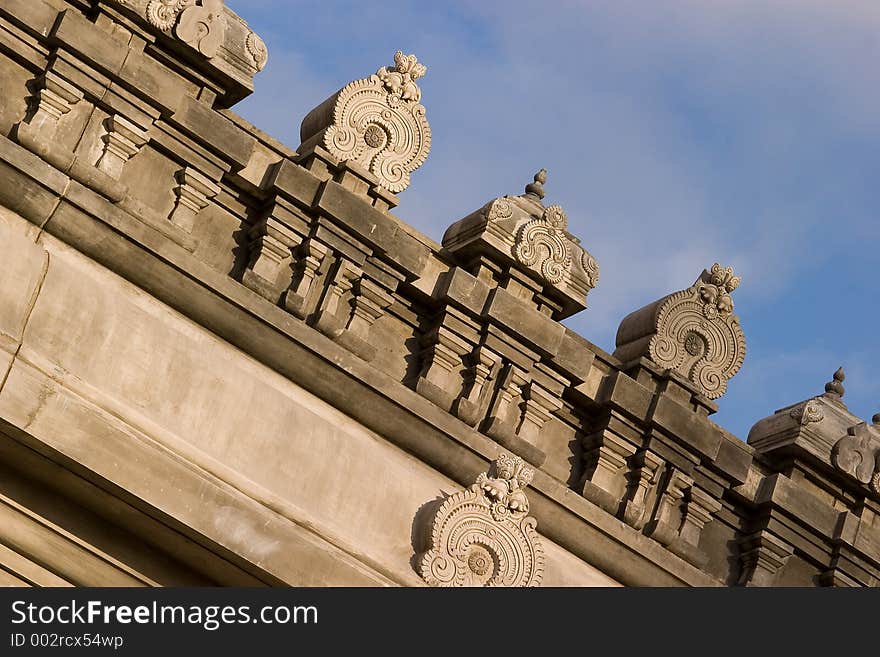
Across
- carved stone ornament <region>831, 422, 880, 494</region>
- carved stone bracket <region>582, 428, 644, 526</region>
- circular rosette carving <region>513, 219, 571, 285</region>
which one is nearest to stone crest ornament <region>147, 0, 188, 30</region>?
circular rosette carving <region>513, 219, 571, 285</region>

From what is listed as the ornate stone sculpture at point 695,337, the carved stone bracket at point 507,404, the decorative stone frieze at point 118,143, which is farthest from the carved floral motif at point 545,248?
the decorative stone frieze at point 118,143

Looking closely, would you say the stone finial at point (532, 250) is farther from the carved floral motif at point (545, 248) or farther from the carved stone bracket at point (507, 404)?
the carved stone bracket at point (507, 404)

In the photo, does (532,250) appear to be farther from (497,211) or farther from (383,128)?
(383,128)

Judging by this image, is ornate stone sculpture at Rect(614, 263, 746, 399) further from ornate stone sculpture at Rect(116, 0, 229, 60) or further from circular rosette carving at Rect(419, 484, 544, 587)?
ornate stone sculpture at Rect(116, 0, 229, 60)

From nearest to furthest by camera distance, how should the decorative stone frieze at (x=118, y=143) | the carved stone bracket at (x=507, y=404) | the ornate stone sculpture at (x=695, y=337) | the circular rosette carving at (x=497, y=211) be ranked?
the decorative stone frieze at (x=118, y=143), the carved stone bracket at (x=507, y=404), the circular rosette carving at (x=497, y=211), the ornate stone sculpture at (x=695, y=337)

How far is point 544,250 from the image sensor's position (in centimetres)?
1247

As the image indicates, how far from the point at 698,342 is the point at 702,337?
6 cm

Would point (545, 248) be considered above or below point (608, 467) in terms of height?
above

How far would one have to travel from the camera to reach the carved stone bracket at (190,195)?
37.1ft

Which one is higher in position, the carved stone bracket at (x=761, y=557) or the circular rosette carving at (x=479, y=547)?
the carved stone bracket at (x=761, y=557)

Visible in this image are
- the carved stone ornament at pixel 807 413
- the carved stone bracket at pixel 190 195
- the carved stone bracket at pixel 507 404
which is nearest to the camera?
the carved stone bracket at pixel 190 195

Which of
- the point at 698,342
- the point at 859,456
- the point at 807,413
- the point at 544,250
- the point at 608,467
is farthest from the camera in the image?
the point at 859,456

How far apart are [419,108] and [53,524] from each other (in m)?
3.83

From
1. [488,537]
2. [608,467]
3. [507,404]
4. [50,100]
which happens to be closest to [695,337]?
[608,467]
